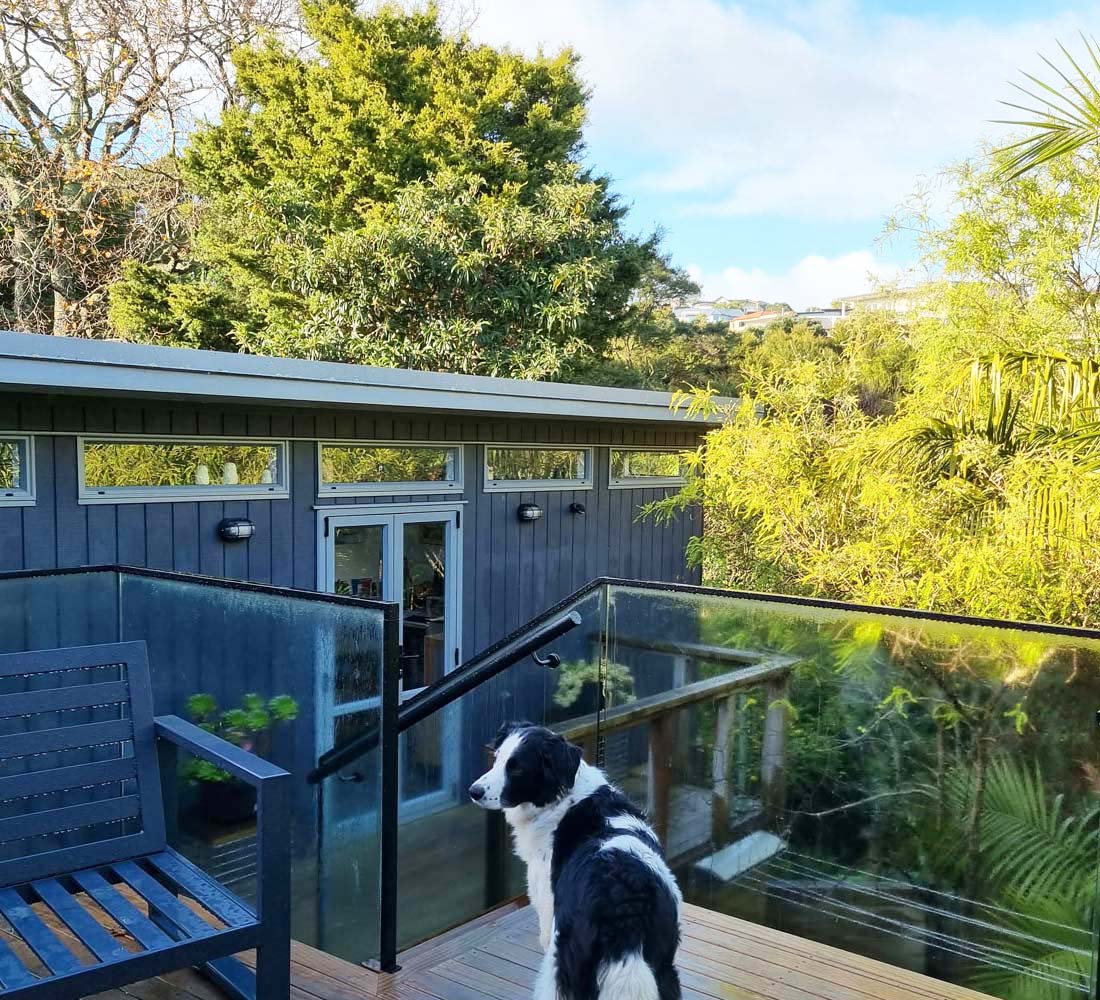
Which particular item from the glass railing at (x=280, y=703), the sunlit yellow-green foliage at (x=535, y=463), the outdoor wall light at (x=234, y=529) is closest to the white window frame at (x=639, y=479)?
the sunlit yellow-green foliage at (x=535, y=463)

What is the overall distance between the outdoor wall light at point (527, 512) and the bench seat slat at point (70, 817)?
4463 millimetres

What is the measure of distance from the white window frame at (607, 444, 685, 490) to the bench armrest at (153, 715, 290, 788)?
17.6ft

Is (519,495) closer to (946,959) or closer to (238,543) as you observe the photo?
(238,543)

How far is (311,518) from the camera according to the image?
17.6 feet

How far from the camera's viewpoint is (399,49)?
1535 cm

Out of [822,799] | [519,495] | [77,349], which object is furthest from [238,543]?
[822,799]

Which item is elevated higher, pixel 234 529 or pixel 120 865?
pixel 234 529

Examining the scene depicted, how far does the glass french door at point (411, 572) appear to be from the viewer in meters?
5.62

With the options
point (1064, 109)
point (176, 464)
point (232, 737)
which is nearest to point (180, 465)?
point (176, 464)

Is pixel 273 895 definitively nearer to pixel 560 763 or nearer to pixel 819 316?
pixel 560 763

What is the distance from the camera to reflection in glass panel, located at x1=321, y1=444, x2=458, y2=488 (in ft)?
18.0

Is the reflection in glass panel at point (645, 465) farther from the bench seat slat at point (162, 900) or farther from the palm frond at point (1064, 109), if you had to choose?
the bench seat slat at point (162, 900)

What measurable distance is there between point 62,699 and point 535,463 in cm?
473

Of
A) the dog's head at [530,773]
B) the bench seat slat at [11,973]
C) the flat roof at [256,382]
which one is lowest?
the bench seat slat at [11,973]
